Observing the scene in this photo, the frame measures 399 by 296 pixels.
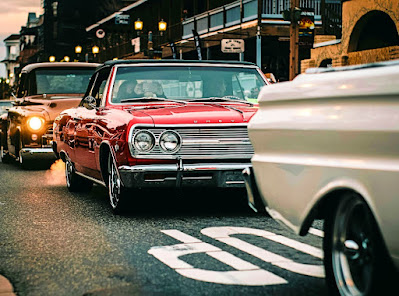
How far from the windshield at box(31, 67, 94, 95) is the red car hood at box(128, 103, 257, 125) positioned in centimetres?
670

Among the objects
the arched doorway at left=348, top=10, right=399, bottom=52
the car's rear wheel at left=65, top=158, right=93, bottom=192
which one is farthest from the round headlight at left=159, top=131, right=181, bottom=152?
the arched doorway at left=348, top=10, right=399, bottom=52

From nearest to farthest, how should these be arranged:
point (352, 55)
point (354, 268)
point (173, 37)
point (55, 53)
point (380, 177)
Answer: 1. point (380, 177)
2. point (354, 268)
3. point (352, 55)
4. point (173, 37)
5. point (55, 53)

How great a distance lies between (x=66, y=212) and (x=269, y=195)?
423 cm

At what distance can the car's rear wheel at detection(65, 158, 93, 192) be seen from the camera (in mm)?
10508

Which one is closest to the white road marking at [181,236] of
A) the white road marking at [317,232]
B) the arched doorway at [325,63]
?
the white road marking at [317,232]

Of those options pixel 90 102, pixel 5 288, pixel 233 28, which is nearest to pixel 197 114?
pixel 90 102

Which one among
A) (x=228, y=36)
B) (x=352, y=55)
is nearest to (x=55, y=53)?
(x=228, y=36)

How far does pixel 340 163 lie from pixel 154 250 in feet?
8.46

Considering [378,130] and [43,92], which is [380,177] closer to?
[378,130]

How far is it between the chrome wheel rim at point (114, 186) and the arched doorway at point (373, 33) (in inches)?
580

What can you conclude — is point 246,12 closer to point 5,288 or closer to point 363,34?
point 363,34

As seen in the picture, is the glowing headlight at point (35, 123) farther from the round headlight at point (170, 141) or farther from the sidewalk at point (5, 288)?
the sidewalk at point (5, 288)

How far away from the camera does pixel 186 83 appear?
30.4 feet

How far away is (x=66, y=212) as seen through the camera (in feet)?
28.2
